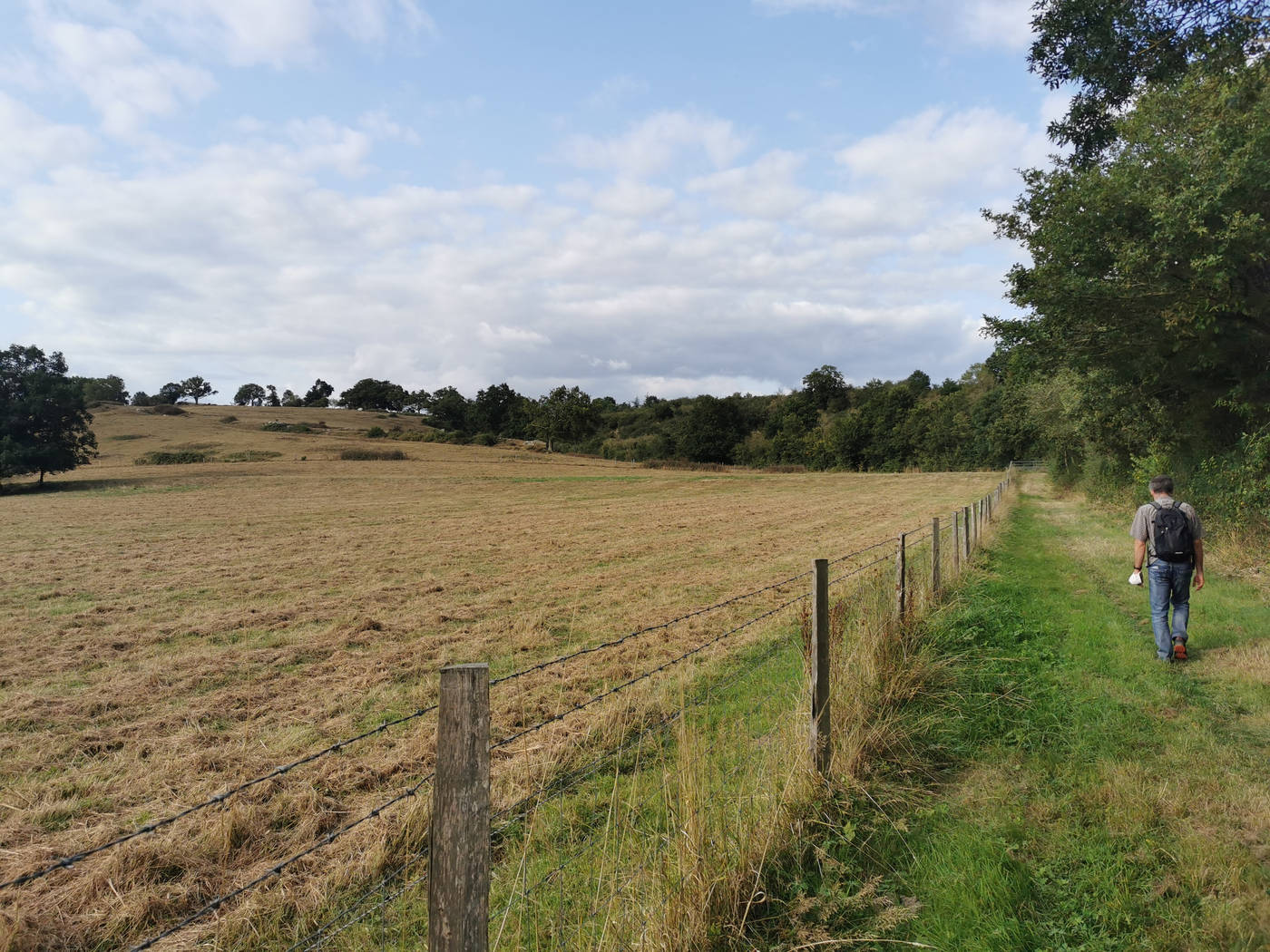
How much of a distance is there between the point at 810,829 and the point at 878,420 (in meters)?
103

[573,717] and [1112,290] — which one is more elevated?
[1112,290]

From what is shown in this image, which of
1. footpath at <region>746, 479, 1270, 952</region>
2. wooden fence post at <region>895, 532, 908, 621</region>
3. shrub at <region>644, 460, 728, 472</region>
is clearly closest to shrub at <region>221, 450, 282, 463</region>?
shrub at <region>644, 460, 728, 472</region>

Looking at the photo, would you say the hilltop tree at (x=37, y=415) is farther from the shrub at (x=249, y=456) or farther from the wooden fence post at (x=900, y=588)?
the wooden fence post at (x=900, y=588)

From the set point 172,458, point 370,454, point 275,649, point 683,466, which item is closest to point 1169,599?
point 275,649

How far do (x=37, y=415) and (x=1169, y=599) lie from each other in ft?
207

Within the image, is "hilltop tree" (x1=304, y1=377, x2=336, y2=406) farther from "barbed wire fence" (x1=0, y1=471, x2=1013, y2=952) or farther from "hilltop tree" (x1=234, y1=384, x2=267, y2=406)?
"barbed wire fence" (x1=0, y1=471, x2=1013, y2=952)

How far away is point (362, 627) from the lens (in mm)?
10719

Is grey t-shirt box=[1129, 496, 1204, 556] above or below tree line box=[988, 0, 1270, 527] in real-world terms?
below

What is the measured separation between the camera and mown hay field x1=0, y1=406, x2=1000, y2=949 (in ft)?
15.3

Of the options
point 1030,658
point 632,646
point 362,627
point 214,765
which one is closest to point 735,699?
point 632,646

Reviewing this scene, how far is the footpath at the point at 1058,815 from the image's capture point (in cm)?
367

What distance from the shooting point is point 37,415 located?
5012cm

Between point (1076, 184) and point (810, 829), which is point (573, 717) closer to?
point (810, 829)

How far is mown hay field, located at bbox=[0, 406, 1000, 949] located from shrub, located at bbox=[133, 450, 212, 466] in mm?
36502
